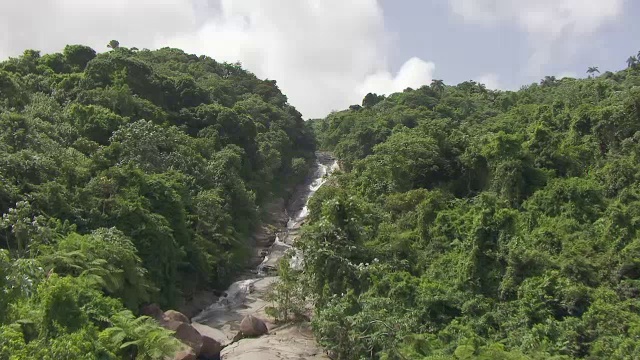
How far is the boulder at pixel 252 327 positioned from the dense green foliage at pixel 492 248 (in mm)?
3456

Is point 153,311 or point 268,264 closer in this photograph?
point 153,311

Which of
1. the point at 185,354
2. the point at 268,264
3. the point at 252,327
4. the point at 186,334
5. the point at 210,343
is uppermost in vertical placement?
the point at 268,264

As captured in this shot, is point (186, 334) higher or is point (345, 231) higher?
point (345, 231)

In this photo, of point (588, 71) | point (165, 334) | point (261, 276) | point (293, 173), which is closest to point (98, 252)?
point (165, 334)

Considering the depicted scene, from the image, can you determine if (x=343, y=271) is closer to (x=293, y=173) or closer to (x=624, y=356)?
(x=624, y=356)

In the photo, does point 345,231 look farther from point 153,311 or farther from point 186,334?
point 153,311

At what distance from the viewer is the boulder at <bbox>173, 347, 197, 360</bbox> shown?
26.1m

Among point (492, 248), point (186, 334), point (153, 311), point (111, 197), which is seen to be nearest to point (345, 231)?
point (492, 248)

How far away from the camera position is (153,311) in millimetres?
29328

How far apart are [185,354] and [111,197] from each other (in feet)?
35.6

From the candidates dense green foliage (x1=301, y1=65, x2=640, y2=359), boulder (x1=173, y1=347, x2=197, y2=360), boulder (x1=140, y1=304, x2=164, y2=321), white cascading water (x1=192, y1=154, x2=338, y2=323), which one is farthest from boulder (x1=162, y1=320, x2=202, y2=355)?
white cascading water (x1=192, y1=154, x2=338, y2=323)

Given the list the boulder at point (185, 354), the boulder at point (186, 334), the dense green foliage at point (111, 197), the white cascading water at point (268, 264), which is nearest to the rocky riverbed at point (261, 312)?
the white cascading water at point (268, 264)

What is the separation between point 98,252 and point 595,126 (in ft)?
105

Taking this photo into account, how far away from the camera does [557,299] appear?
25.3 m
